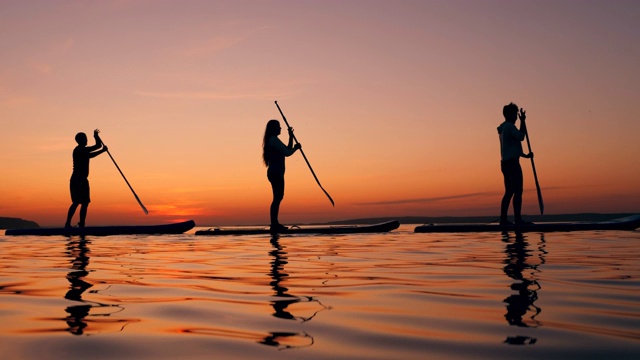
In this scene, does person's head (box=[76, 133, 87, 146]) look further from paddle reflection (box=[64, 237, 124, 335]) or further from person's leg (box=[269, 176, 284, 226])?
paddle reflection (box=[64, 237, 124, 335])

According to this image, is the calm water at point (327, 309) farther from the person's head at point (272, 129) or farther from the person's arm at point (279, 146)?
the person's head at point (272, 129)

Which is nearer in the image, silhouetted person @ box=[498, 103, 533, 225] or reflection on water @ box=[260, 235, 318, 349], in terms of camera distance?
reflection on water @ box=[260, 235, 318, 349]

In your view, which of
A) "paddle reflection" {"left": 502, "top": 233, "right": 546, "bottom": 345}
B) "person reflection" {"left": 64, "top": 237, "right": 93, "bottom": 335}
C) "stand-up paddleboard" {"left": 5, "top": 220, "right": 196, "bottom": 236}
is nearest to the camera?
"paddle reflection" {"left": 502, "top": 233, "right": 546, "bottom": 345}

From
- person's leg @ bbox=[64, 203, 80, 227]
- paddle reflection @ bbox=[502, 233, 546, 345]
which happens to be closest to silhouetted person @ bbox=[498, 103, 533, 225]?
paddle reflection @ bbox=[502, 233, 546, 345]

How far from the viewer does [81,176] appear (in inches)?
618

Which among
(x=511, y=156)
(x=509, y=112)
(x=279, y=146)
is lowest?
(x=511, y=156)

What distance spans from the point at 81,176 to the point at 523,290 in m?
13.4

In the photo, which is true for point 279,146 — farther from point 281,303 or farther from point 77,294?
point 281,303

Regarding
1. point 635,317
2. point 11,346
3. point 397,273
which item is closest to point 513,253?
point 397,273

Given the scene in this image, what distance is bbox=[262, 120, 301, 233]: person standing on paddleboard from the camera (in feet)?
46.1

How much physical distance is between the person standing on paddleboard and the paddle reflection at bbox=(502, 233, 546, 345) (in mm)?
6838

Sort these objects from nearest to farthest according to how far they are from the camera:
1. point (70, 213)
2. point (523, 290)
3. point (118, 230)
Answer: point (523, 290), point (70, 213), point (118, 230)

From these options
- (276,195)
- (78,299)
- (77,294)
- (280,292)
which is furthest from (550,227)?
(78,299)

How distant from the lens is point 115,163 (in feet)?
57.7
